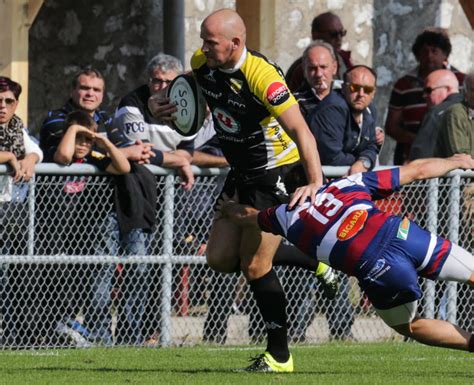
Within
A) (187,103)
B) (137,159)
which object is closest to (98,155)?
(137,159)

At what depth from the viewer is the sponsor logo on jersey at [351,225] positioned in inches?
339

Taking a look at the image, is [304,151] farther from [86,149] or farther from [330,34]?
[330,34]

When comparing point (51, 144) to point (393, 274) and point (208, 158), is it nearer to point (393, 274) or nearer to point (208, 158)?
point (208, 158)

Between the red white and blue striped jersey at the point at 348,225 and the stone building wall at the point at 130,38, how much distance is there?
8043mm

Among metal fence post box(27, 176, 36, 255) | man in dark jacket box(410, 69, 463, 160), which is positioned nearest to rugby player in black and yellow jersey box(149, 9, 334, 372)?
metal fence post box(27, 176, 36, 255)

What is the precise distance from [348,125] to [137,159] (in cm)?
165

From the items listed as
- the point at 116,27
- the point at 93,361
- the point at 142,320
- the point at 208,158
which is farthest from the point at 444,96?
the point at 116,27

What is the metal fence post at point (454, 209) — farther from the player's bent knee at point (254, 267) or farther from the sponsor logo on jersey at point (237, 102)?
the sponsor logo on jersey at point (237, 102)

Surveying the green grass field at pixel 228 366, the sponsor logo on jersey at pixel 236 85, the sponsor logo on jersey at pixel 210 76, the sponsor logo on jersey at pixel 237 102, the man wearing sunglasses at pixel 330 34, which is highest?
the man wearing sunglasses at pixel 330 34

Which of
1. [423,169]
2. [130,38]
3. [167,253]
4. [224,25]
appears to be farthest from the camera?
[130,38]

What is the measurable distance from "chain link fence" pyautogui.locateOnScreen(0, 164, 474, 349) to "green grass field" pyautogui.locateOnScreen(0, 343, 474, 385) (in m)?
0.36

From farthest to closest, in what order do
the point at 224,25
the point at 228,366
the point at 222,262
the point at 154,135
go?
1. the point at 154,135
2. the point at 228,366
3. the point at 222,262
4. the point at 224,25

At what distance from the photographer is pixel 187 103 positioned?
10016 millimetres

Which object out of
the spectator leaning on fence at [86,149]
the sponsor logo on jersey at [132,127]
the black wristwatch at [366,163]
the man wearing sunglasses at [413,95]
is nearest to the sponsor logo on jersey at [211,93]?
the spectator leaning on fence at [86,149]
